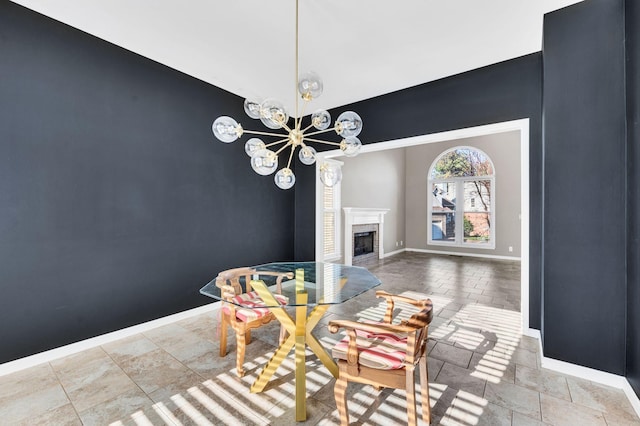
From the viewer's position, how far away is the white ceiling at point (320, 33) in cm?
235

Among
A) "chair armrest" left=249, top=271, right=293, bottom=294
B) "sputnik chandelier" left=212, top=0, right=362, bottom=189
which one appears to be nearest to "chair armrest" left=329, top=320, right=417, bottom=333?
"chair armrest" left=249, top=271, right=293, bottom=294

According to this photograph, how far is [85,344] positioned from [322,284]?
238 centimetres

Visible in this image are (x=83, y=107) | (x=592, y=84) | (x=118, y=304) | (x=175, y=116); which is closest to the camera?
(x=592, y=84)

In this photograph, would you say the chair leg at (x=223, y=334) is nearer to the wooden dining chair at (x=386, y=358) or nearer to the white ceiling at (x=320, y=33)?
the wooden dining chair at (x=386, y=358)

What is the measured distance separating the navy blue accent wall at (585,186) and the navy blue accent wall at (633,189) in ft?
0.25

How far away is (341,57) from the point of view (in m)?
3.10

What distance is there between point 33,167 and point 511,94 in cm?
474

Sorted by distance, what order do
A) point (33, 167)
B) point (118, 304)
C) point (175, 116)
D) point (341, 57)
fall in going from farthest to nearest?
point (175, 116), point (341, 57), point (118, 304), point (33, 167)

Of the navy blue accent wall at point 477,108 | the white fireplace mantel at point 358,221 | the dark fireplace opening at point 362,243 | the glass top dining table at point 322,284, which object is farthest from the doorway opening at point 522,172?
the dark fireplace opening at point 362,243

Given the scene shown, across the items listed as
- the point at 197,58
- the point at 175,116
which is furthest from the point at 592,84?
the point at 175,116

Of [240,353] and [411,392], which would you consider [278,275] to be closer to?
[240,353]

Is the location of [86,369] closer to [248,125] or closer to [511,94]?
[248,125]

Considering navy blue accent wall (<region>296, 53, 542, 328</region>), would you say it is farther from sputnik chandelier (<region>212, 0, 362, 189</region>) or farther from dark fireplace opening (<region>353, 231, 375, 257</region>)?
dark fireplace opening (<region>353, 231, 375, 257</region>)

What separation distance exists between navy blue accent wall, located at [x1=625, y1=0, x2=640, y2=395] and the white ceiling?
0.60 meters
